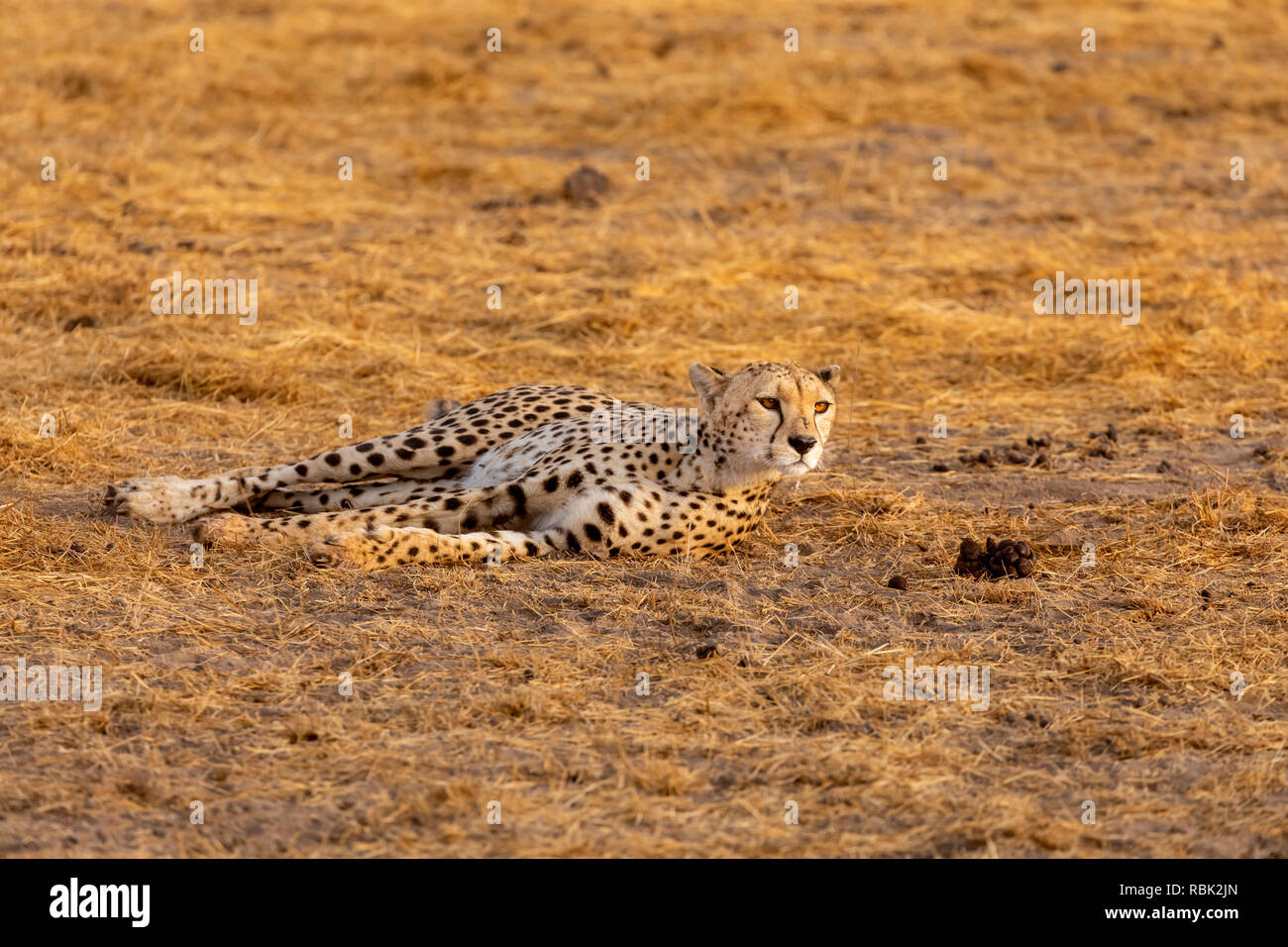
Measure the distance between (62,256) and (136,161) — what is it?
1.99 metres

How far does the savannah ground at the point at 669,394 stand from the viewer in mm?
4078

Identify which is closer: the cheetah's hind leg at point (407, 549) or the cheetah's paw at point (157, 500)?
the cheetah's hind leg at point (407, 549)

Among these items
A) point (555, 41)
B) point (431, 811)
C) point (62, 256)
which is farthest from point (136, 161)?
point (431, 811)

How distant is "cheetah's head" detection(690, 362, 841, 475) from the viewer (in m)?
5.54

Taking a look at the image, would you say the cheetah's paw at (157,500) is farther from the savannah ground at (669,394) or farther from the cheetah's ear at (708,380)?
the cheetah's ear at (708,380)

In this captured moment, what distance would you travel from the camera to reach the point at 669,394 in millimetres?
8164

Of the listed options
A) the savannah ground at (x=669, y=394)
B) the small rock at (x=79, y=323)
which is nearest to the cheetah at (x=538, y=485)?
the savannah ground at (x=669, y=394)

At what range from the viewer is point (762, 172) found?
12.2m

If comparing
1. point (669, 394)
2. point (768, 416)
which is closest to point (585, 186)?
point (669, 394)

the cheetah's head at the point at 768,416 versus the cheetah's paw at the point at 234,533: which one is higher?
the cheetah's head at the point at 768,416

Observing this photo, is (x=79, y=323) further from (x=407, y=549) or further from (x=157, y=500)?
(x=407, y=549)

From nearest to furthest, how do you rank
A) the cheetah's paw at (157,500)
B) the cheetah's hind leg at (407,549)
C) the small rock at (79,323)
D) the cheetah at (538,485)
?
1. the cheetah's hind leg at (407,549)
2. the cheetah at (538,485)
3. the cheetah's paw at (157,500)
4. the small rock at (79,323)

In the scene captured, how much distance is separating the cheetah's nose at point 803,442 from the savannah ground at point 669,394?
449mm
